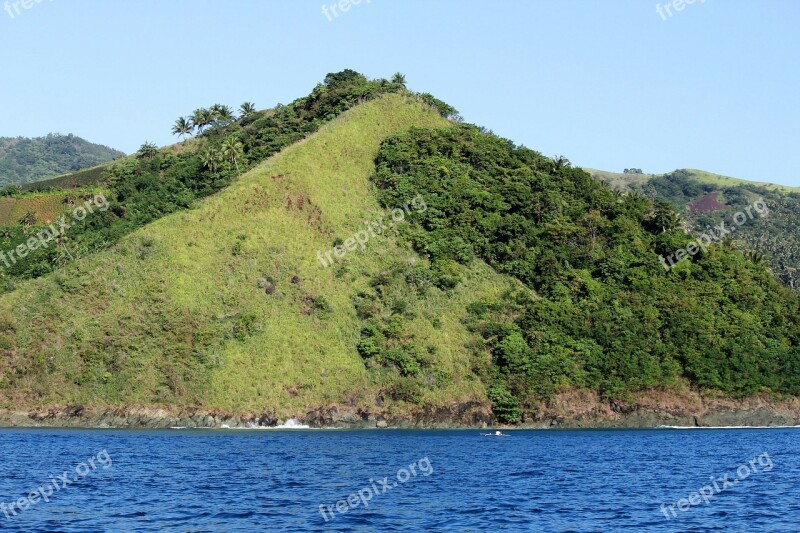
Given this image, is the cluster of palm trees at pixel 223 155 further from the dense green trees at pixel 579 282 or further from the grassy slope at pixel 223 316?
the dense green trees at pixel 579 282

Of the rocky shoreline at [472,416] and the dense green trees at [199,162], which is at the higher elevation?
the dense green trees at [199,162]

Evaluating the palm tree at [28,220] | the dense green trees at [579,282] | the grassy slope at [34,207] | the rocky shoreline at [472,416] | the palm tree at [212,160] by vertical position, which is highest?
the palm tree at [212,160]

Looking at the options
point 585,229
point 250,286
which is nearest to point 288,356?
point 250,286

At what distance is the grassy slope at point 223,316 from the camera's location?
99.8 meters

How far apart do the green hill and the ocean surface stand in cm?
1588

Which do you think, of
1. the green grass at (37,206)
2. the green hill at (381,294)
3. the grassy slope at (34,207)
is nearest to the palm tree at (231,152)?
the green hill at (381,294)

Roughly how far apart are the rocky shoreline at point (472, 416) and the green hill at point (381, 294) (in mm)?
890

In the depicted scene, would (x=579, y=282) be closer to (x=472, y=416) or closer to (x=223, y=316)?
(x=472, y=416)

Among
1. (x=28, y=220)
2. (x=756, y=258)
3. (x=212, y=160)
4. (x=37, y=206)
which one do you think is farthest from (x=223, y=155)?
(x=756, y=258)

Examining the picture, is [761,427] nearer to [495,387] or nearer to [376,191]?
[495,387]

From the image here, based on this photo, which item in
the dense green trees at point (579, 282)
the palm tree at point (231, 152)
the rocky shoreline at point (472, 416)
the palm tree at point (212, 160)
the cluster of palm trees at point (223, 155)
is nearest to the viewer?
the rocky shoreline at point (472, 416)

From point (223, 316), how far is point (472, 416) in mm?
30120

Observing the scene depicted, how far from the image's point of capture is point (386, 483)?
5459cm

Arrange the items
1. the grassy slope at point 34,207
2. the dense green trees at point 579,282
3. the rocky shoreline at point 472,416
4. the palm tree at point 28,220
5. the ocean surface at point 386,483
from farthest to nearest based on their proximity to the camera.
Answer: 1. the grassy slope at point 34,207
2. the palm tree at point 28,220
3. the dense green trees at point 579,282
4. the rocky shoreline at point 472,416
5. the ocean surface at point 386,483
